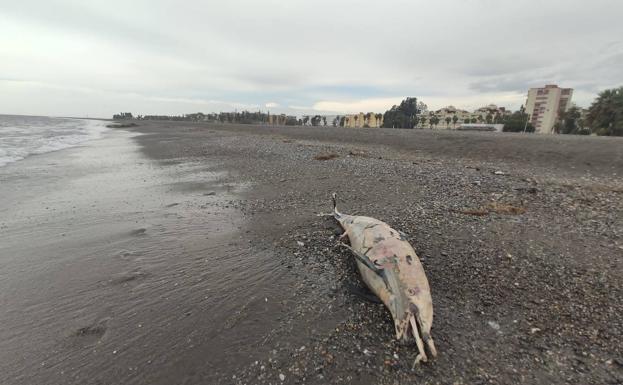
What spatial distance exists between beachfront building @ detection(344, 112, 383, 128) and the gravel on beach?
355ft

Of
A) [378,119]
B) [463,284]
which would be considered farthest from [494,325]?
[378,119]

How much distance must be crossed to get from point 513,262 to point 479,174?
8807 millimetres

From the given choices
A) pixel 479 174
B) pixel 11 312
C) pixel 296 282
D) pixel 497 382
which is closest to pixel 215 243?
pixel 296 282

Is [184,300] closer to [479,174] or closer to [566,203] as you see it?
[566,203]

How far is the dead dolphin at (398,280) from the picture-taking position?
3.52m

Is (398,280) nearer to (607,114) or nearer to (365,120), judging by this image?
(607,114)

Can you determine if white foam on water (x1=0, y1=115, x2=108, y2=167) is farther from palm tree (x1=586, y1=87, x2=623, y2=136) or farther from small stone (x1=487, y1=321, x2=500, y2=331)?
palm tree (x1=586, y1=87, x2=623, y2=136)

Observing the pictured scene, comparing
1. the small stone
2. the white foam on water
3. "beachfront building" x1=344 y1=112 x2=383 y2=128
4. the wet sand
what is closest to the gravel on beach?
the small stone

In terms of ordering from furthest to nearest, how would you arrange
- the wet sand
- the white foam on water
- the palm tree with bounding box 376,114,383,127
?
the palm tree with bounding box 376,114,383,127 → the white foam on water → the wet sand

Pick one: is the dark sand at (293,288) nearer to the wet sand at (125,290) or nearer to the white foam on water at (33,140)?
the wet sand at (125,290)

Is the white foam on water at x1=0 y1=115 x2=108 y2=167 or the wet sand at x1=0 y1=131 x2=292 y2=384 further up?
the white foam on water at x1=0 y1=115 x2=108 y2=167

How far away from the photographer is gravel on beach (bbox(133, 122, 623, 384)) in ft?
10.6

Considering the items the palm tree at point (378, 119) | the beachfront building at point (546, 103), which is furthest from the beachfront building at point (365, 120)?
the beachfront building at point (546, 103)

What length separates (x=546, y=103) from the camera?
117 meters
